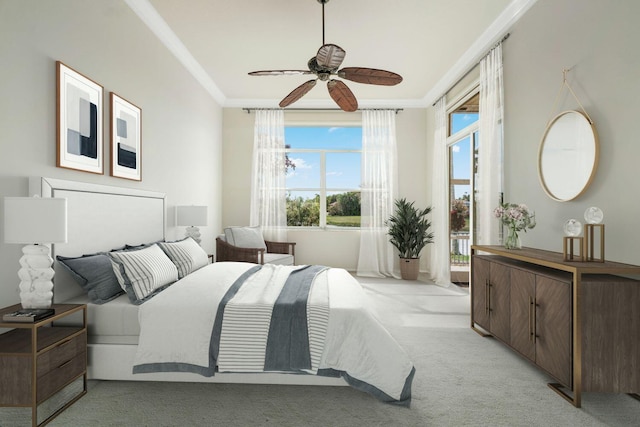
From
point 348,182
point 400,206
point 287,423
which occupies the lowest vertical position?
point 287,423

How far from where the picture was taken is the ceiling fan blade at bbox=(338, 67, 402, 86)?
2764 millimetres

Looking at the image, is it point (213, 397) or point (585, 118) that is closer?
point (213, 397)

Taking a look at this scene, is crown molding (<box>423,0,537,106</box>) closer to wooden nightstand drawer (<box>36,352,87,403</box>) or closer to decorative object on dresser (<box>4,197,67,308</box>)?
decorative object on dresser (<box>4,197,67,308</box>)

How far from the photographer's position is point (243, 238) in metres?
4.91

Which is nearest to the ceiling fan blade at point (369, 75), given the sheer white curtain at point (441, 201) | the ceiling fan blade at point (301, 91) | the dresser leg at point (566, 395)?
the ceiling fan blade at point (301, 91)

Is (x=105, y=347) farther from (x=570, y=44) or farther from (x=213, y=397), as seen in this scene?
(x=570, y=44)

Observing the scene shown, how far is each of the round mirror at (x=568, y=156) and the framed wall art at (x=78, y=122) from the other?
3639 mm

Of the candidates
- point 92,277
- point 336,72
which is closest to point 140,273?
point 92,277

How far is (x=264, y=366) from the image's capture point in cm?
196

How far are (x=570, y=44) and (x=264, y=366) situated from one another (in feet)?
10.5

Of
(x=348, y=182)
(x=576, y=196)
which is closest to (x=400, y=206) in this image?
(x=348, y=182)

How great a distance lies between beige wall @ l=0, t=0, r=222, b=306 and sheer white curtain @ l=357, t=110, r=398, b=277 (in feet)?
9.06

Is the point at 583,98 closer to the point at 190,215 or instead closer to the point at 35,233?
the point at 35,233

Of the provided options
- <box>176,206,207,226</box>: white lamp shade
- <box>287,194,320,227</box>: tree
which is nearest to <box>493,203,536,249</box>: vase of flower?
<box>176,206,207,226</box>: white lamp shade
